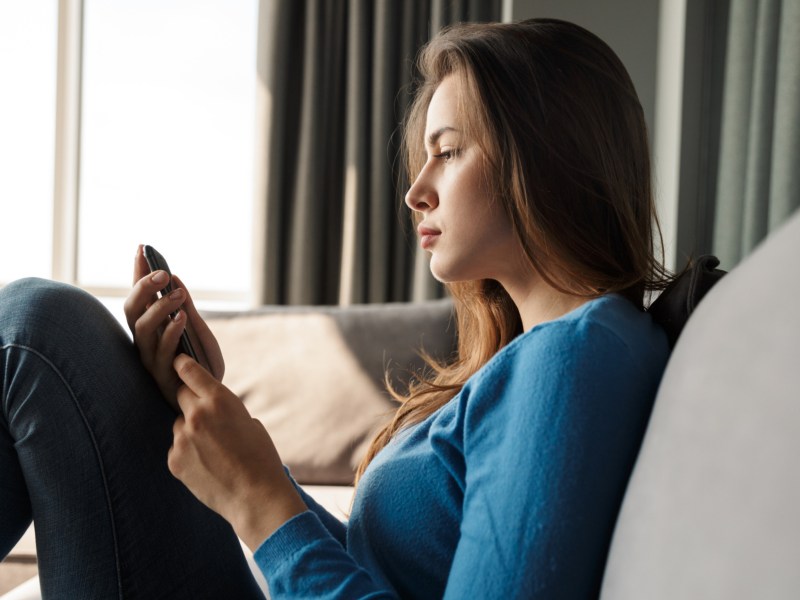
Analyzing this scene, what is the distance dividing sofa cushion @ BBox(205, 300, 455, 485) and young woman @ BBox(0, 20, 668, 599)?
0.90 metres

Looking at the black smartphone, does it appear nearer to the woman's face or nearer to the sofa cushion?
the woman's face

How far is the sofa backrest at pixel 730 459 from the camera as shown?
1.28 feet

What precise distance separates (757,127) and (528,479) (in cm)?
171

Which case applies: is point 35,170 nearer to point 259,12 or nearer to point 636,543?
point 259,12

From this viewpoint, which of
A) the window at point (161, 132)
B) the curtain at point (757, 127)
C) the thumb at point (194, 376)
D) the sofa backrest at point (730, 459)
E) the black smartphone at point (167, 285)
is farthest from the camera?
the window at point (161, 132)

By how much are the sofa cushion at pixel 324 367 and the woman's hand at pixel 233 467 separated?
1.16 metres

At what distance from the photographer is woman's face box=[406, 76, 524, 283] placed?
3.22 feet

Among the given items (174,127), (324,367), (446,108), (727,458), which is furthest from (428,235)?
(174,127)

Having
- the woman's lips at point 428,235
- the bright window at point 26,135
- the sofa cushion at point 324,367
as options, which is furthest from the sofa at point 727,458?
the bright window at point 26,135

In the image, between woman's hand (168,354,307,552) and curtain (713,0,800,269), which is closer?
woman's hand (168,354,307,552)

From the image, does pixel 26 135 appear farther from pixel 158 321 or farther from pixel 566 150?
pixel 566 150

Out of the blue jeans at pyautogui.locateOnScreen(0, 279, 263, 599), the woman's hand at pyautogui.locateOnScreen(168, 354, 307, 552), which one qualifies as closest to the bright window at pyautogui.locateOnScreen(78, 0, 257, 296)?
the blue jeans at pyautogui.locateOnScreen(0, 279, 263, 599)

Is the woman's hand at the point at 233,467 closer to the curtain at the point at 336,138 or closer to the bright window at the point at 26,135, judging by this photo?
the curtain at the point at 336,138

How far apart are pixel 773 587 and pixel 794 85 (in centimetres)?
177
